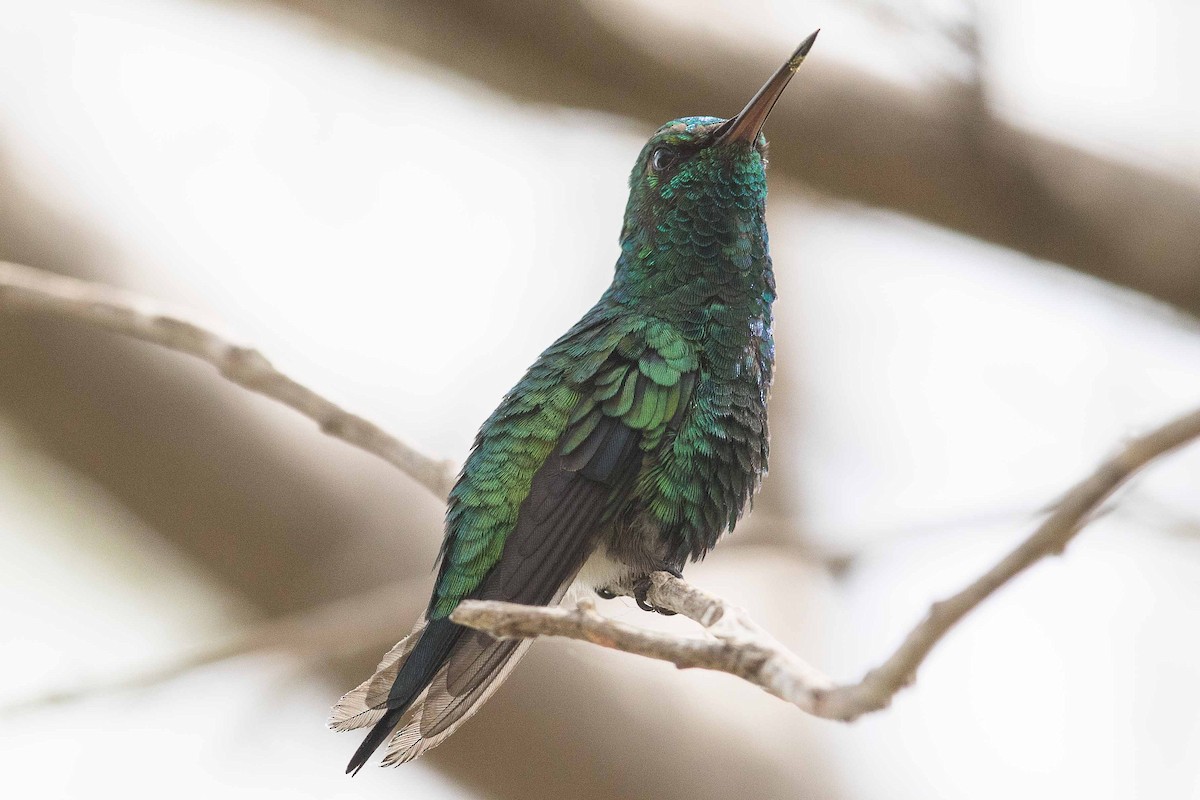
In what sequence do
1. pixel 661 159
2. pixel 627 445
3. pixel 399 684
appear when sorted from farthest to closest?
pixel 661 159
pixel 627 445
pixel 399 684

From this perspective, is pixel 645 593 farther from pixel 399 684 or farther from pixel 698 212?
pixel 698 212

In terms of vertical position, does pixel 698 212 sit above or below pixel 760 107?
below

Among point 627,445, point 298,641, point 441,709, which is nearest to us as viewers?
point 441,709

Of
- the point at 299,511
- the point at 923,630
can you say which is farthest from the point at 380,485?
the point at 923,630

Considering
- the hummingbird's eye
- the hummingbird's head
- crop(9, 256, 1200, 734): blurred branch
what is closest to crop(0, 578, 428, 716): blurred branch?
crop(9, 256, 1200, 734): blurred branch

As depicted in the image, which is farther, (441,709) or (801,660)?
(441,709)

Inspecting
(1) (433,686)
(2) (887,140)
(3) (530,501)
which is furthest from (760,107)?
(1) (433,686)
